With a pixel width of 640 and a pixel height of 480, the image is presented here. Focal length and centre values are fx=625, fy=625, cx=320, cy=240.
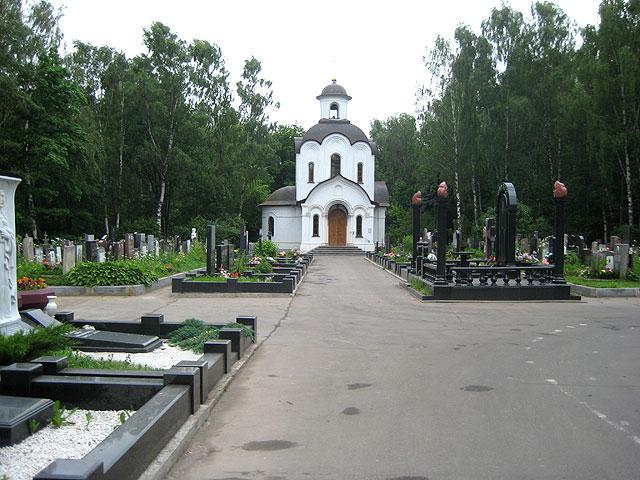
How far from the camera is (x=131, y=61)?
4412 cm

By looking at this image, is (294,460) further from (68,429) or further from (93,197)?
(93,197)

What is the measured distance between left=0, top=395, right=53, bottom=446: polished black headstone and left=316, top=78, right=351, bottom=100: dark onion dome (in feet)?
170

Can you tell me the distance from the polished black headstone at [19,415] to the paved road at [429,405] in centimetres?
126

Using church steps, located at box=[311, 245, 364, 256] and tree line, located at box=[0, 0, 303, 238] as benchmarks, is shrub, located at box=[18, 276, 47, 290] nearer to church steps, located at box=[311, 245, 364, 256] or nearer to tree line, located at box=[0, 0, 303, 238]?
tree line, located at box=[0, 0, 303, 238]

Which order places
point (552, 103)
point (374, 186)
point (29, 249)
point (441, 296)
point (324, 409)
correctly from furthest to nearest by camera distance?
point (374, 186) → point (552, 103) → point (29, 249) → point (441, 296) → point (324, 409)

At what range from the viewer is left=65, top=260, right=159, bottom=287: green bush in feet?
56.8

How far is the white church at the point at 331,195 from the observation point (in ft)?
163

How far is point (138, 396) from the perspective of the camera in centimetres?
568

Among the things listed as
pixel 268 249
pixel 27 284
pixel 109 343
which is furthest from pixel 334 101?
pixel 109 343

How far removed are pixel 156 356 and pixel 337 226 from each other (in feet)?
139

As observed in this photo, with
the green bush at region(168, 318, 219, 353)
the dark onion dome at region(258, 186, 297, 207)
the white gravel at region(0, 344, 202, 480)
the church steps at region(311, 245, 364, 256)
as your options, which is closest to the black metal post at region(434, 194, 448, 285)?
the green bush at region(168, 318, 219, 353)

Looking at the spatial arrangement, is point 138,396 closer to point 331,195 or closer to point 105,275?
point 105,275

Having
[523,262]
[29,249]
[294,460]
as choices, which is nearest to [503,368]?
[294,460]

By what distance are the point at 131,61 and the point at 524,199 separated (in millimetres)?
28690
